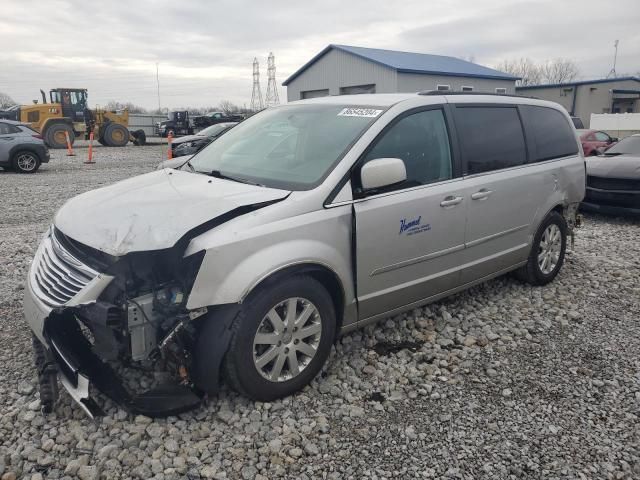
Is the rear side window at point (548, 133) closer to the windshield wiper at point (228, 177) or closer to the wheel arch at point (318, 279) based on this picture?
the wheel arch at point (318, 279)

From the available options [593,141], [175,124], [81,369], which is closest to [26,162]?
[81,369]

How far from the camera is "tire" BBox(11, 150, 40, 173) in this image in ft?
46.9

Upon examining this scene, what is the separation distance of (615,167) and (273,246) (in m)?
7.28

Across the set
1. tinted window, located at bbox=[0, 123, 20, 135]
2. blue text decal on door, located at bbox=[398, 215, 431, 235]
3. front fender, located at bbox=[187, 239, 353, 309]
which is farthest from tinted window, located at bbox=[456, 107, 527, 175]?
tinted window, located at bbox=[0, 123, 20, 135]

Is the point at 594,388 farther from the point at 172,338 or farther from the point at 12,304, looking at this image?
the point at 12,304

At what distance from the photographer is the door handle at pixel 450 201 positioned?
3781 millimetres

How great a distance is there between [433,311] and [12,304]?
363 cm

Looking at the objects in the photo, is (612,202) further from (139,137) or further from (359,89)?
(139,137)

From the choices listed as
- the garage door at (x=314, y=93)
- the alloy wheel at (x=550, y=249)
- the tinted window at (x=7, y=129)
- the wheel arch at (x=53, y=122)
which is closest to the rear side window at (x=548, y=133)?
the alloy wheel at (x=550, y=249)

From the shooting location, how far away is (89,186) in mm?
11766

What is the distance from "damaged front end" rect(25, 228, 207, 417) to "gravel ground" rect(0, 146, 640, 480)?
192 millimetres

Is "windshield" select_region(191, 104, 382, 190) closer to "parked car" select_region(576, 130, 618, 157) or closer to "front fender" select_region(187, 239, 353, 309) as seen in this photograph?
"front fender" select_region(187, 239, 353, 309)

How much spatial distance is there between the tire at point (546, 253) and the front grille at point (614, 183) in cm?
363

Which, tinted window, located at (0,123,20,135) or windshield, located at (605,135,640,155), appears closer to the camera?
windshield, located at (605,135,640,155)
